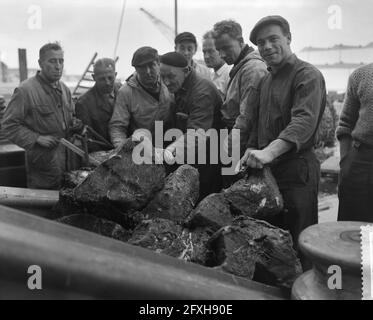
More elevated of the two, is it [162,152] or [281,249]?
[162,152]

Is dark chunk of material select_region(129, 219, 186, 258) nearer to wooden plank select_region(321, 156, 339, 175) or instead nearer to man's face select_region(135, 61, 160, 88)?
man's face select_region(135, 61, 160, 88)

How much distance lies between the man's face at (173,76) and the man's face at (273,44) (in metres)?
0.88

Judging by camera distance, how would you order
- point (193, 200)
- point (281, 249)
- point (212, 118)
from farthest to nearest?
point (212, 118)
point (193, 200)
point (281, 249)

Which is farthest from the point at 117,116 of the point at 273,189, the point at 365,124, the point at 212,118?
the point at 365,124

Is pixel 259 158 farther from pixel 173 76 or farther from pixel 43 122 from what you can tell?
pixel 43 122

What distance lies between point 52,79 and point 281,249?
298cm

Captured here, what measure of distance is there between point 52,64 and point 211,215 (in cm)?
255

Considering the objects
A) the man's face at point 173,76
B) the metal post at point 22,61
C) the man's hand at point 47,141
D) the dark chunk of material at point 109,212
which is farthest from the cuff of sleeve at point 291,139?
the metal post at point 22,61

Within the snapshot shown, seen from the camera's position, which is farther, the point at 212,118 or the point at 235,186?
the point at 212,118

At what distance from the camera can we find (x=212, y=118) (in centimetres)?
367

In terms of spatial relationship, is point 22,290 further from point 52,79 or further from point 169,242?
point 52,79

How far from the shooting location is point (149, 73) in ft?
11.8

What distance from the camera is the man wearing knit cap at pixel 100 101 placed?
4.04 m

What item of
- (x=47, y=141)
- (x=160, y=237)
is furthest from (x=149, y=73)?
(x=160, y=237)
